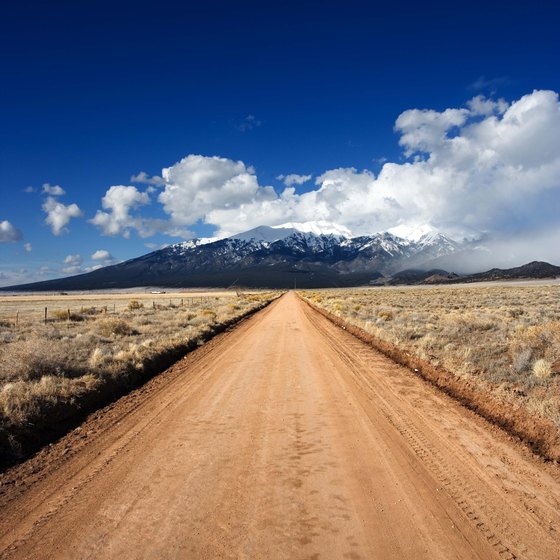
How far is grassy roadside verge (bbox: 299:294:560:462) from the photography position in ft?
22.8

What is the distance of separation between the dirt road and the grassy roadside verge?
48cm

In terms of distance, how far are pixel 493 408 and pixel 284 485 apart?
18.0ft

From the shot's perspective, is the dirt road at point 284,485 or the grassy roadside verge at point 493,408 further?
the grassy roadside verge at point 493,408

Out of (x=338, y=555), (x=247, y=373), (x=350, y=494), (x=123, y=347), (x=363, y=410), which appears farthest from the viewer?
(x=123, y=347)

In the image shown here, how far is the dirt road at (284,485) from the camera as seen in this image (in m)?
4.23

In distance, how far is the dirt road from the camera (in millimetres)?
4227

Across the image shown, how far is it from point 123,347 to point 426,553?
45.0 feet

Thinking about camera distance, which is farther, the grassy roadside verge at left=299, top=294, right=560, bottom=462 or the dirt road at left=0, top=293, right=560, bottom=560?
the grassy roadside verge at left=299, top=294, right=560, bottom=462

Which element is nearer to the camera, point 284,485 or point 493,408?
point 284,485

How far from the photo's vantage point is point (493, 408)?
8688 mm

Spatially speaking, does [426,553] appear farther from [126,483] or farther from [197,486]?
[126,483]

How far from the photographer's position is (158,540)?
13.9ft

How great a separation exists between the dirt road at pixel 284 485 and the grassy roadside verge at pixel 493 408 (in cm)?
48

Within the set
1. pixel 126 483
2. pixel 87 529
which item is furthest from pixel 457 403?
pixel 87 529
